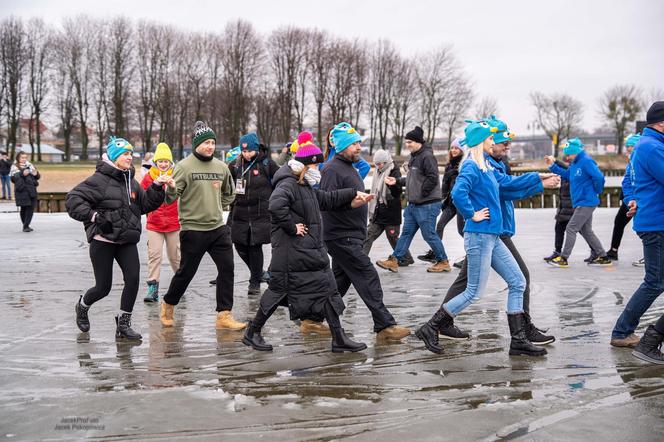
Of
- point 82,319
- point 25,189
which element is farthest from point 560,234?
point 25,189

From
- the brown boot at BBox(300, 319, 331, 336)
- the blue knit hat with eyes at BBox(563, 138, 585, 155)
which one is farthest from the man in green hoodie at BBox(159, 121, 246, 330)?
the blue knit hat with eyes at BBox(563, 138, 585, 155)

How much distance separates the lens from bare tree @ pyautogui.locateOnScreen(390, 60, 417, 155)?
242ft

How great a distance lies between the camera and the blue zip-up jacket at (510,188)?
6672mm

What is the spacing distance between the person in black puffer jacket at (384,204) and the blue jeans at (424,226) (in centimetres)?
24

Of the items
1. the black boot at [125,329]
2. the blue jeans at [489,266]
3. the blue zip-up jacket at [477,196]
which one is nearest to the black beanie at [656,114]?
the blue zip-up jacket at [477,196]

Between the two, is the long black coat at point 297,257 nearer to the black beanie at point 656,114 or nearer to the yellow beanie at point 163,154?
the yellow beanie at point 163,154

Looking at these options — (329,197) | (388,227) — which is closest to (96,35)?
(388,227)

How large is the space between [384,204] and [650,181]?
572 cm

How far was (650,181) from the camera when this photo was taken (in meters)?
6.53

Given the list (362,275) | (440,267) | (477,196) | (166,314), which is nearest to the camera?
(477,196)

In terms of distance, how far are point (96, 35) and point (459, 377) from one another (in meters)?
65.0

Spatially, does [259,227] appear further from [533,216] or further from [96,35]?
[96,35]

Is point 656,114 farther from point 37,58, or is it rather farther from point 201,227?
point 37,58

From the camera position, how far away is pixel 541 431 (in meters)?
4.66
